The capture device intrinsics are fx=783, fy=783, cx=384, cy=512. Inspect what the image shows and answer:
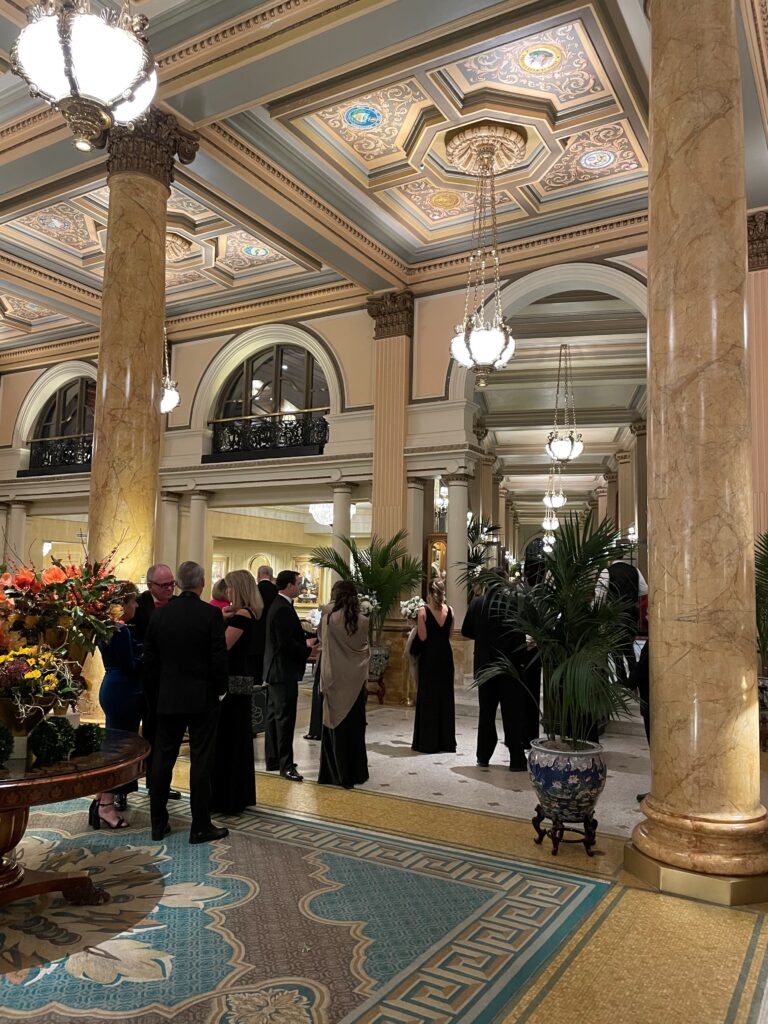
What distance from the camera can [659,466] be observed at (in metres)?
3.99

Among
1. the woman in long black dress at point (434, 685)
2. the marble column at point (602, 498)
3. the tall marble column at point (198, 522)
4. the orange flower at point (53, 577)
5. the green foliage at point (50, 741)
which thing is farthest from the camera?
the marble column at point (602, 498)

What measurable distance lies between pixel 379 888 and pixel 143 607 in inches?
99.0

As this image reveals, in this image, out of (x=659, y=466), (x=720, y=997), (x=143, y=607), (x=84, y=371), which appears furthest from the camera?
(x=84, y=371)

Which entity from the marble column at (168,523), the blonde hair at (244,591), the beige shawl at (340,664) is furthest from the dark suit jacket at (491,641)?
the marble column at (168,523)

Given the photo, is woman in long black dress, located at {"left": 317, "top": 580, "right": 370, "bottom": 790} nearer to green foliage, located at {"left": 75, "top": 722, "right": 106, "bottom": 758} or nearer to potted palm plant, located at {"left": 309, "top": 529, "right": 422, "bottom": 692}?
green foliage, located at {"left": 75, "top": 722, "right": 106, "bottom": 758}

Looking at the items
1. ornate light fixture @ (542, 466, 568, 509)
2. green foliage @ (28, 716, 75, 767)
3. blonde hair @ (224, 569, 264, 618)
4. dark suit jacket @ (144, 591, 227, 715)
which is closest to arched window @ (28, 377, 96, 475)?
ornate light fixture @ (542, 466, 568, 509)

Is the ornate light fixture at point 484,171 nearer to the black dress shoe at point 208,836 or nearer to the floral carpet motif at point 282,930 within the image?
the floral carpet motif at point 282,930

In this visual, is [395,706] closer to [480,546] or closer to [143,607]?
[480,546]

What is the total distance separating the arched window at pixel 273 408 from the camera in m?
12.3

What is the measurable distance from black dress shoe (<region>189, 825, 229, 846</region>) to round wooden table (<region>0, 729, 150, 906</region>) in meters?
0.79

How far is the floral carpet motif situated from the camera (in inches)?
104

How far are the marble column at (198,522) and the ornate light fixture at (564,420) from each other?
238 inches

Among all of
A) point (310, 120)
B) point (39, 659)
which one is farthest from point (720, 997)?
point (310, 120)

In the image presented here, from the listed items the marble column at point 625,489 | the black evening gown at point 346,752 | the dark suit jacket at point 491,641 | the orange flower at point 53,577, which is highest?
the marble column at point 625,489
